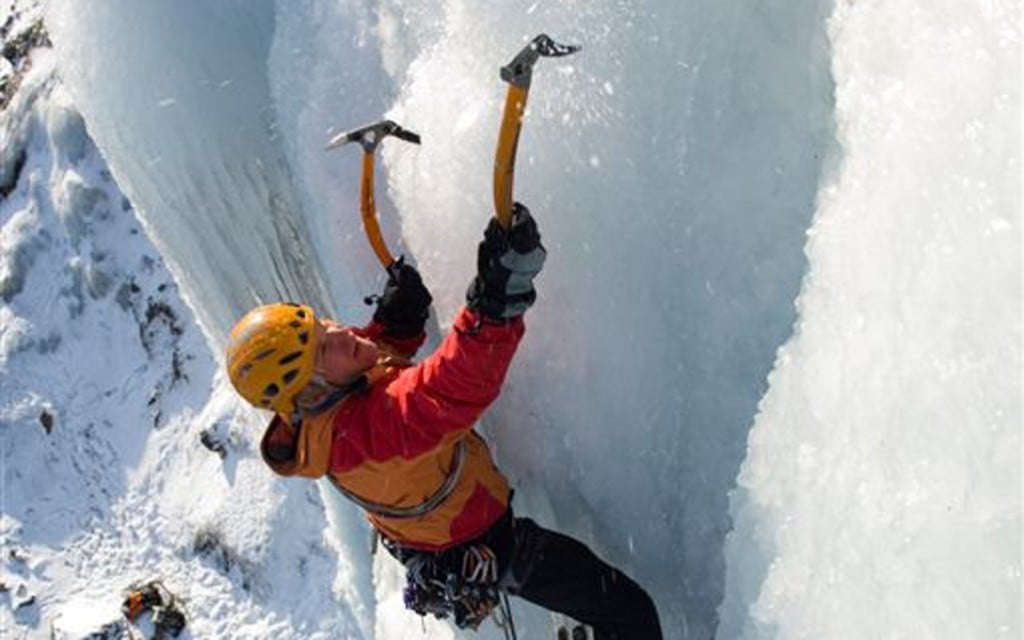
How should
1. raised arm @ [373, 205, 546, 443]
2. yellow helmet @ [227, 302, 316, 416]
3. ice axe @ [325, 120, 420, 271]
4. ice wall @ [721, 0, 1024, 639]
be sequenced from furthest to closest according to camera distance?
ice axe @ [325, 120, 420, 271] → yellow helmet @ [227, 302, 316, 416] → raised arm @ [373, 205, 546, 443] → ice wall @ [721, 0, 1024, 639]

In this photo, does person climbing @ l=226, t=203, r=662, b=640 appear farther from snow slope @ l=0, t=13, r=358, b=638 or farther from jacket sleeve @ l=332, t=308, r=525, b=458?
snow slope @ l=0, t=13, r=358, b=638

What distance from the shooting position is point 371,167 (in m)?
3.12

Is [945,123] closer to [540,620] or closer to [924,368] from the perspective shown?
[924,368]

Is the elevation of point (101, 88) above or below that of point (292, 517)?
above

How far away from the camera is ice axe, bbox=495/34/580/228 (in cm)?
219

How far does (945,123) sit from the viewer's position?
2.03 meters

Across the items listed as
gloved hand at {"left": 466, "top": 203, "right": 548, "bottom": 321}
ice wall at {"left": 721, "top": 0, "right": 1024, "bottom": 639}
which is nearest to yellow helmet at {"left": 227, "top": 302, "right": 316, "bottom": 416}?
gloved hand at {"left": 466, "top": 203, "right": 548, "bottom": 321}

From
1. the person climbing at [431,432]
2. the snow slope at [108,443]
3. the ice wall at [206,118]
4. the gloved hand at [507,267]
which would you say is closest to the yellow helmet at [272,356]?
the person climbing at [431,432]

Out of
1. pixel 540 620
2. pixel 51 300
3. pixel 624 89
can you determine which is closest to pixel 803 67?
pixel 624 89

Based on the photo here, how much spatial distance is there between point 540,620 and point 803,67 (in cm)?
199

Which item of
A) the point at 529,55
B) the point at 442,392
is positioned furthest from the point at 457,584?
the point at 529,55

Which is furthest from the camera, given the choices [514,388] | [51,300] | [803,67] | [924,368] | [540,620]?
[51,300]

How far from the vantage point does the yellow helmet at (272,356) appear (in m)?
2.51

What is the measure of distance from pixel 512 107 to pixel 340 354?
0.80 meters
